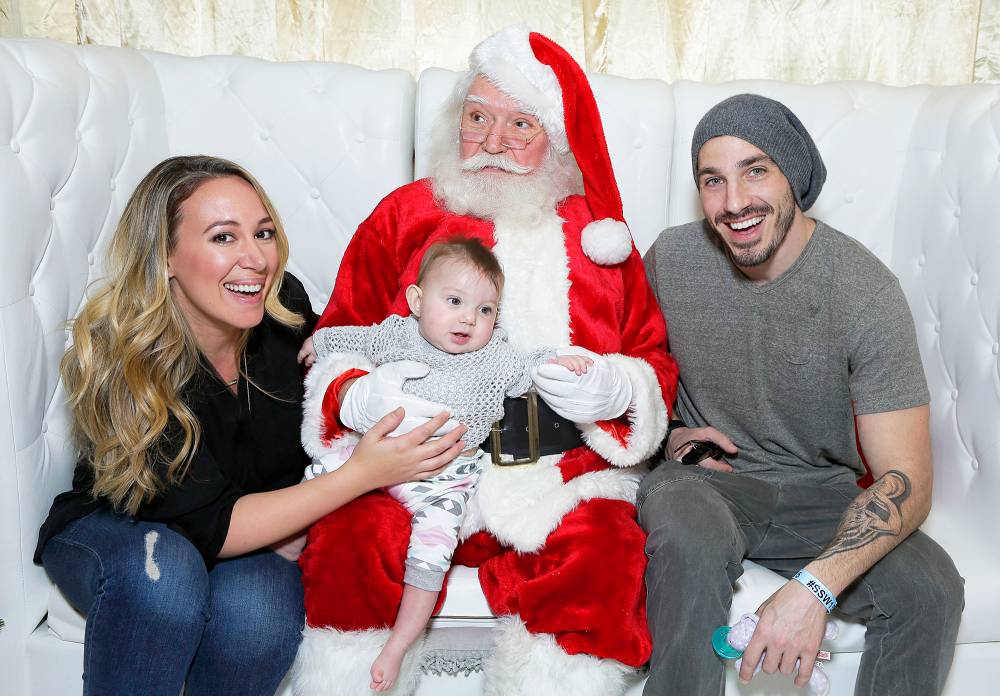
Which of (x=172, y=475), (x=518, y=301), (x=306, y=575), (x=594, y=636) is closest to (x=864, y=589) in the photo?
(x=594, y=636)

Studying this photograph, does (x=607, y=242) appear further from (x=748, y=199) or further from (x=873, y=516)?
(x=873, y=516)

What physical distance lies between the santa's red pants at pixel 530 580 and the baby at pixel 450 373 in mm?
49

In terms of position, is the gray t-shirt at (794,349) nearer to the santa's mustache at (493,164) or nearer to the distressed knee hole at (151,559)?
the santa's mustache at (493,164)

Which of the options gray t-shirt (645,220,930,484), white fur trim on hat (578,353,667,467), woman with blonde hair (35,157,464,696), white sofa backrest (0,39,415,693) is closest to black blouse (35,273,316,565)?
woman with blonde hair (35,157,464,696)

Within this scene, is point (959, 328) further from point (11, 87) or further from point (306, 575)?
point (11, 87)

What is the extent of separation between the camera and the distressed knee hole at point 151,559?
1396 millimetres

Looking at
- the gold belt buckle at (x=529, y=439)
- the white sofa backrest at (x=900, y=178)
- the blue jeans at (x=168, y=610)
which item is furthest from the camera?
the white sofa backrest at (x=900, y=178)

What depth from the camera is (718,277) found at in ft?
5.97

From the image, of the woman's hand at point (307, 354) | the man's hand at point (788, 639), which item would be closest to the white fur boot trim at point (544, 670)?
the man's hand at point (788, 639)

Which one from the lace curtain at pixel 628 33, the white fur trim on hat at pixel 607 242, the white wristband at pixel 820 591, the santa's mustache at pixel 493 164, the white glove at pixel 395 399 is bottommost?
the white wristband at pixel 820 591

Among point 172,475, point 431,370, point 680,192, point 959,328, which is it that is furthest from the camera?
point 680,192

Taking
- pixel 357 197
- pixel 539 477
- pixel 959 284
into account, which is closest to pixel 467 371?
pixel 539 477

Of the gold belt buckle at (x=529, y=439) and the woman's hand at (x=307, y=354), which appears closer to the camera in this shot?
the gold belt buckle at (x=529, y=439)

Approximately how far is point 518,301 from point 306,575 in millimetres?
678
